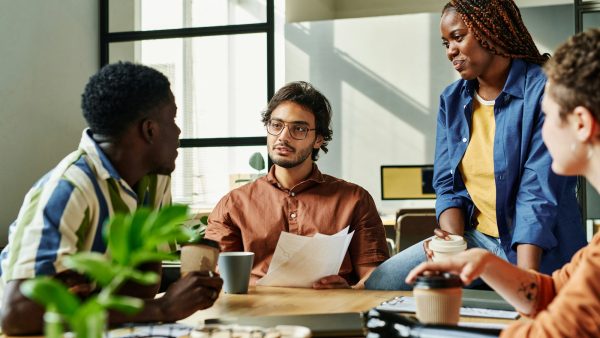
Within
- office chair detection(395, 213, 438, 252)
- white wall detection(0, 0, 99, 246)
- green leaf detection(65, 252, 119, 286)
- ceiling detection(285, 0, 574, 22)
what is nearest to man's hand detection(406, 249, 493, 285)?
green leaf detection(65, 252, 119, 286)

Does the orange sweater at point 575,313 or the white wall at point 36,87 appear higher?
the white wall at point 36,87

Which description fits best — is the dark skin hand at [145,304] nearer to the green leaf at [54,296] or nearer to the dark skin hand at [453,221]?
→ the green leaf at [54,296]

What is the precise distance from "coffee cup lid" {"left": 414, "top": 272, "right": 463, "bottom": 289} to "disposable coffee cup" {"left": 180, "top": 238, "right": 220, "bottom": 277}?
0.43 metres

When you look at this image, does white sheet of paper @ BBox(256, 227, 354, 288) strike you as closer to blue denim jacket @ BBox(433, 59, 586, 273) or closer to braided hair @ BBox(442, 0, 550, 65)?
blue denim jacket @ BBox(433, 59, 586, 273)

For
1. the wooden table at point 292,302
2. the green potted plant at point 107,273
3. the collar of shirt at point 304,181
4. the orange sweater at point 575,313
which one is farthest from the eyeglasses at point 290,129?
the green potted plant at point 107,273

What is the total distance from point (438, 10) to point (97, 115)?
6.85m

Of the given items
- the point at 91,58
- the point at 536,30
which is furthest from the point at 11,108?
the point at 536,30

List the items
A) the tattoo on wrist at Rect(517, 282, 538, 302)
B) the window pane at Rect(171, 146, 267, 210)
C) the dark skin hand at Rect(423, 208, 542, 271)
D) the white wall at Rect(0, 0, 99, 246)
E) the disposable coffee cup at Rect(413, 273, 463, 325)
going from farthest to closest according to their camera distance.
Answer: the window pane at Rect(171, 146, 267, 210) → the white wall at Rect(0, 0, 99, 246) → the dark skin hand at Rect(423, 208, 542, 271) → the tattoo on wrist at Rect(517, 282, 538, 302) → the disposable coffee cup at Rect(413, 273, 463, 325)

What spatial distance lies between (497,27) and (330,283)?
924mm

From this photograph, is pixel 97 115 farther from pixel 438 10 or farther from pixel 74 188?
pixel 438 10

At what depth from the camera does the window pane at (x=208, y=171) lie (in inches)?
201

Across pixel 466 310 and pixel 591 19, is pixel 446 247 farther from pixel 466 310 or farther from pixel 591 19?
pixel 591 19

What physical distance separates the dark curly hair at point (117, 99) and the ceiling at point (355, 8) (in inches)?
231

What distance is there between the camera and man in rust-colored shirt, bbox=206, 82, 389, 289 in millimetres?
2221
